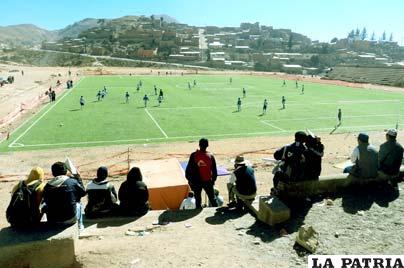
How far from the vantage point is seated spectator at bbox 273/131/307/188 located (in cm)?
935

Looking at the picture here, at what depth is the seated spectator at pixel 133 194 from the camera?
9.45m

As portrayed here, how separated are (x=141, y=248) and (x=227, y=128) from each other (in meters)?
24.1

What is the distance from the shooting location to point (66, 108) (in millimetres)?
40688

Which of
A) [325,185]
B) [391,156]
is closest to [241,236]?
[325,185]

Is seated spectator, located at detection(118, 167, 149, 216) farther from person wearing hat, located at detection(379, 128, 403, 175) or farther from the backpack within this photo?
person wearing hat, located at detection(379, 128, 403, 175)

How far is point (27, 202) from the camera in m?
7.54

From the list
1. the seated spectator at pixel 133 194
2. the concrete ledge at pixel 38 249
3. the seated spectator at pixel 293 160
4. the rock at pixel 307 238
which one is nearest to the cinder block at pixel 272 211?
the seated spectator at pixel 293 160

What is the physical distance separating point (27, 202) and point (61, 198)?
58 cm

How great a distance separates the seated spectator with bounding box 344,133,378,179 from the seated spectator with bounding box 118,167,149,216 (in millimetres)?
5168

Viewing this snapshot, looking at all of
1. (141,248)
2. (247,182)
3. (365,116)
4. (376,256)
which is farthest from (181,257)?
(365,116)

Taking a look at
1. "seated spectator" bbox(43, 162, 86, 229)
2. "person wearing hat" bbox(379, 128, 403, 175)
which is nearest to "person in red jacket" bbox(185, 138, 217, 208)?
"seated spectator" bbox(43, 162, 86, 229)

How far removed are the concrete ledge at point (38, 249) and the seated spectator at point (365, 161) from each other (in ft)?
22.4

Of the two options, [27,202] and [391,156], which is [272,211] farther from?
[27,202]

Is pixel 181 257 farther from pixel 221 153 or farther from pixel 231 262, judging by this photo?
pixel 221 153
